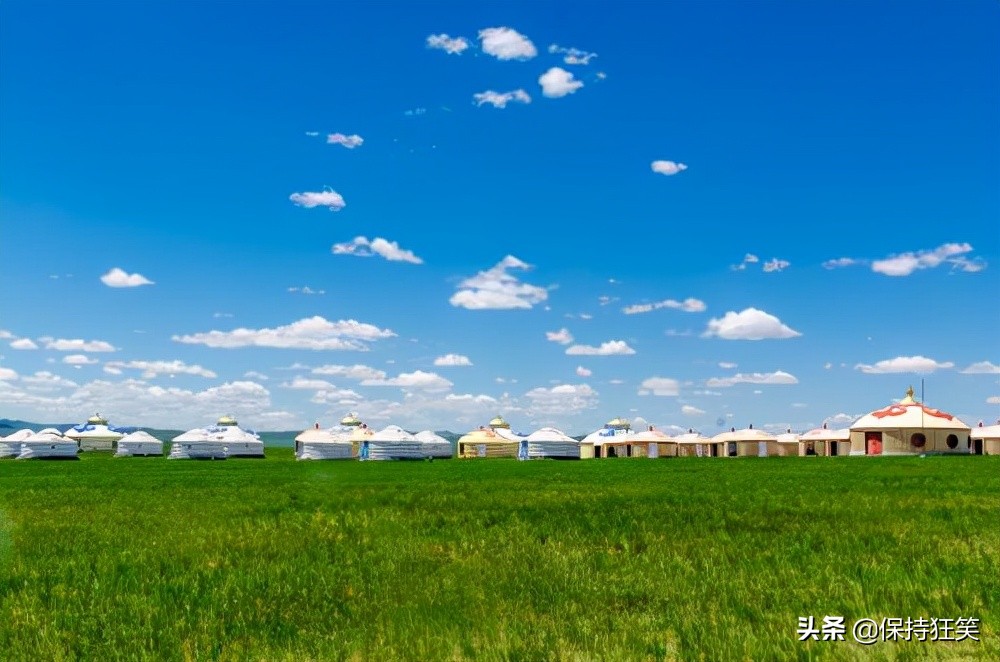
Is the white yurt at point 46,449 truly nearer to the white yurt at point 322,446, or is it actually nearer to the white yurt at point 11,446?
the white yurt at point 11,446

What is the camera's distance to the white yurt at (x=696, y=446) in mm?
110938

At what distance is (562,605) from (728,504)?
10.0 metres

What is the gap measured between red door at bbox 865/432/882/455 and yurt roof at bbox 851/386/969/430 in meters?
1.07

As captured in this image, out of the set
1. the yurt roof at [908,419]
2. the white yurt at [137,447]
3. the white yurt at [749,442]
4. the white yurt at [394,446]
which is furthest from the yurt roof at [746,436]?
the white yurt at [137,447]

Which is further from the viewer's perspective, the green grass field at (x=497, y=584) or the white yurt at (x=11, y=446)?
the white yurt at (x=11, y=446)

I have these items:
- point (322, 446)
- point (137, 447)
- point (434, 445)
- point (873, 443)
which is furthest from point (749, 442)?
point (137, 447)

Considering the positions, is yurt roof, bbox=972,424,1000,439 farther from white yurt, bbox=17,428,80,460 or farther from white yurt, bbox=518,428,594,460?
white yurt, bbox=17,428,80,460

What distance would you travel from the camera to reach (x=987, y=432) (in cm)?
9044

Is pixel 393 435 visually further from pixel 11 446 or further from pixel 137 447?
pixel 11 446

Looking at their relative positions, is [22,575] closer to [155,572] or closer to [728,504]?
[155,572]

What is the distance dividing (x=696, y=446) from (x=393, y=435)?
147 feet

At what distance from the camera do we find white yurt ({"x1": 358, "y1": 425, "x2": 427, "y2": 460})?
305 ft

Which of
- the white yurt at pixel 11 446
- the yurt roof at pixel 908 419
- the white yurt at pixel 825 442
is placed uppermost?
the yurt roof at pixel 908 419

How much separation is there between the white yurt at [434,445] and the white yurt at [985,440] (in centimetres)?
6266
